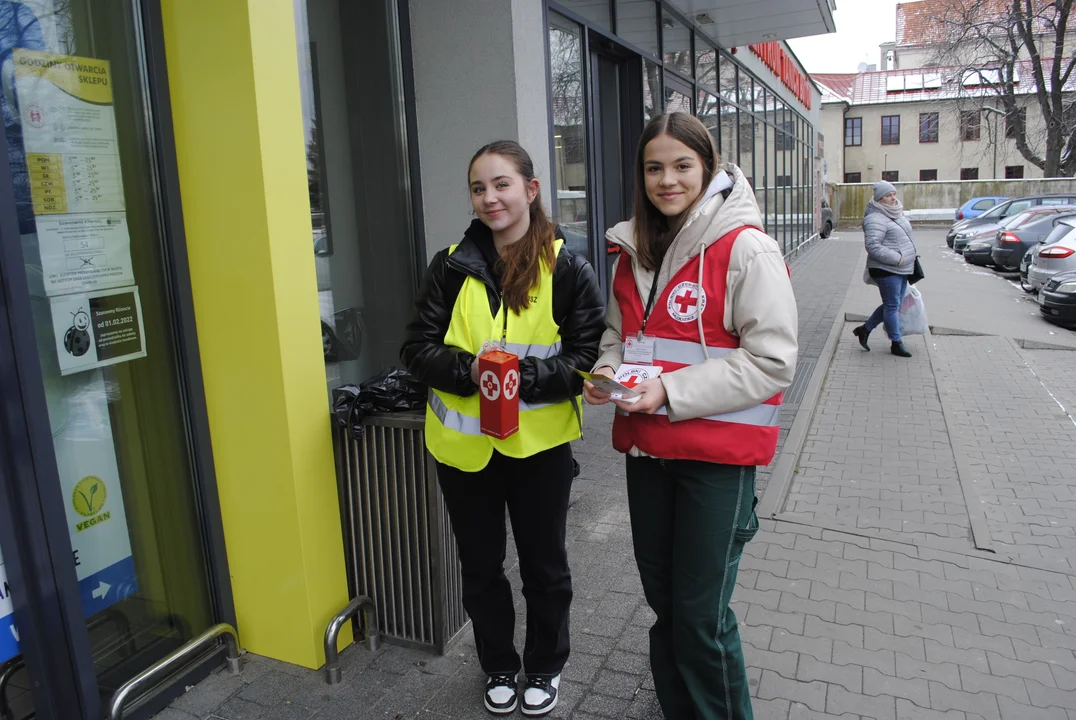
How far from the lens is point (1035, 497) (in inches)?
199

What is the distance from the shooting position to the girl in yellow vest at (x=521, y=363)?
2576mm

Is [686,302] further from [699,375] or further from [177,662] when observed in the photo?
[177,662]

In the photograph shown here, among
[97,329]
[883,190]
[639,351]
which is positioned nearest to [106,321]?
[97,329]

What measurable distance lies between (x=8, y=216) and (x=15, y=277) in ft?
0.60

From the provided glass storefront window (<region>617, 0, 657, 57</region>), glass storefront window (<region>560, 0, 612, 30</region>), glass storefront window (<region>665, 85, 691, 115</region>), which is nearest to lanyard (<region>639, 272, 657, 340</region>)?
glass storefront window (<region>560, 0, 612, 30</region>)

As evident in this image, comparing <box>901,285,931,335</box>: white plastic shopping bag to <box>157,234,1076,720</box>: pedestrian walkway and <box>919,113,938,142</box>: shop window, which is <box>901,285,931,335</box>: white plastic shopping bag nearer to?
<box>157,234,1076,720</box>: pedestrian walkway

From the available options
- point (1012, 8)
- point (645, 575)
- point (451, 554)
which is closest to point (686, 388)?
point (645, 575)

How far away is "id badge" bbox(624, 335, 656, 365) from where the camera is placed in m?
2.33

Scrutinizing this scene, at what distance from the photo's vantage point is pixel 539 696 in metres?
2.87

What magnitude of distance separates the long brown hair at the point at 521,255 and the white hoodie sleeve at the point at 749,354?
0.61m

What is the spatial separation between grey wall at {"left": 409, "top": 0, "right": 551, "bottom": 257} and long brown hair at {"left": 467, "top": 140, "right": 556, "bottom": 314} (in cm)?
188

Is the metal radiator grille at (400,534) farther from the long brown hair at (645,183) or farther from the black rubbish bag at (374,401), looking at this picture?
the long brown hair at (645,183)

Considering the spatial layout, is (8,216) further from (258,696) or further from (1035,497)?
(1035,497)

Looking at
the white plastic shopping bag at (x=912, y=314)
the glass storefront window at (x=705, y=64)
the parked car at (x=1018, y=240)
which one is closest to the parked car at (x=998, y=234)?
the parked car at (x=1018, y=240)
